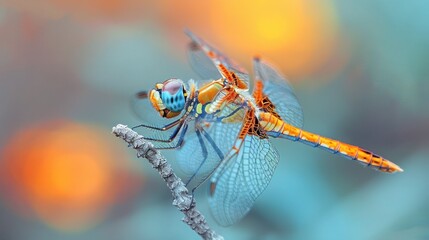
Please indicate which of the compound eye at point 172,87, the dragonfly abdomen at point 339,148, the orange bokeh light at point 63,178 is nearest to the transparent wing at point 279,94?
the dragonfly abdomen at point 339,148

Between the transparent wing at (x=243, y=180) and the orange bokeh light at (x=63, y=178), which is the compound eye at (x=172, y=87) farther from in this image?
the orange bokeh light at (x=63, y=178)

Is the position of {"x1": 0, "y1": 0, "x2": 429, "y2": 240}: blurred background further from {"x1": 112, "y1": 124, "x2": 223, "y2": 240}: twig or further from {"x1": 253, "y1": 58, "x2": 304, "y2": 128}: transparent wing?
{"x1": 112, "y1": 124, "x2": 223, "y2": 240}: twig

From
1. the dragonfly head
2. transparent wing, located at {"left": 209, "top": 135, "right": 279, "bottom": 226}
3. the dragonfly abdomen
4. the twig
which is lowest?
the twig

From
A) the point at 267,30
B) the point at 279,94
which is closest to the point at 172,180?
the point at 279,94

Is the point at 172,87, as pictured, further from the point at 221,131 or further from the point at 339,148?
the point at 339,148

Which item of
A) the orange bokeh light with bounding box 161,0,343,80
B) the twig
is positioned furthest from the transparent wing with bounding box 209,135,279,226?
the orange bokeh light with bounding box 161,0,343,80

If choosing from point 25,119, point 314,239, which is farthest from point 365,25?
point 25,119

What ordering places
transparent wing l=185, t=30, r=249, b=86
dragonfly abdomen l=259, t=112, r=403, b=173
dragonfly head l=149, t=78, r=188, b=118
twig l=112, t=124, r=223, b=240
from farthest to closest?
dragonfly abdomen l=259, t=112, r=403, b=173, transparent wing l=185, t=30, r=249, b=86, dragonfly head l=149, t=78, r=188, b=118, twig l=112, t=124, r=223, b=240

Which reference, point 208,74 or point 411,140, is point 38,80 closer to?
point 208,74

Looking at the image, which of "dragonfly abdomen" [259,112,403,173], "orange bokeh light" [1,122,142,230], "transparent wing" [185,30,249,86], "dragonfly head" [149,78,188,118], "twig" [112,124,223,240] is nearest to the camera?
"twig" [112,124,223,240]
